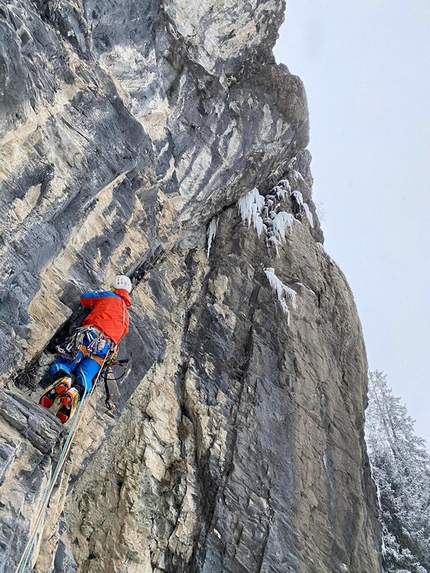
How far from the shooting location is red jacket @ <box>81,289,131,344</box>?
546 centimetres

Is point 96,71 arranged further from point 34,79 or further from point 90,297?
point 90,297

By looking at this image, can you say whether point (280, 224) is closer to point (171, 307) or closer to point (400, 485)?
point (171, 307)

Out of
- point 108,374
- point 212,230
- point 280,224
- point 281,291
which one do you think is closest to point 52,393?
point 108,374

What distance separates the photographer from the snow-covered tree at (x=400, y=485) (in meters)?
12.1

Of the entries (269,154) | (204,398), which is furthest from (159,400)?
(269,154)

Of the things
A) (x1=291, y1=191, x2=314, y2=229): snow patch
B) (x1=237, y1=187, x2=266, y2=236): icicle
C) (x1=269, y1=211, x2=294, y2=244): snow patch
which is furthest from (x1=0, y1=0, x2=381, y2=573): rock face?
(x1=291, y1=191, x2=314, y2=229): snow patch

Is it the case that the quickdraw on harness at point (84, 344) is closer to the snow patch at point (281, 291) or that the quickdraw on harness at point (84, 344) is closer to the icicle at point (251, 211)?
the snow patch at point (281, 291)

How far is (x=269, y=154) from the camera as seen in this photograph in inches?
388

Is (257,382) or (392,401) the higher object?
(392,401)

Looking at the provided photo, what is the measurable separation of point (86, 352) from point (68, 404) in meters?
0.65

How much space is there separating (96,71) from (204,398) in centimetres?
519

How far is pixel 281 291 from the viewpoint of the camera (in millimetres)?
9922

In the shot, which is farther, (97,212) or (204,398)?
(204,398)

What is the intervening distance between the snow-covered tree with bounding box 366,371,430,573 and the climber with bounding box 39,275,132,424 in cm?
1051
